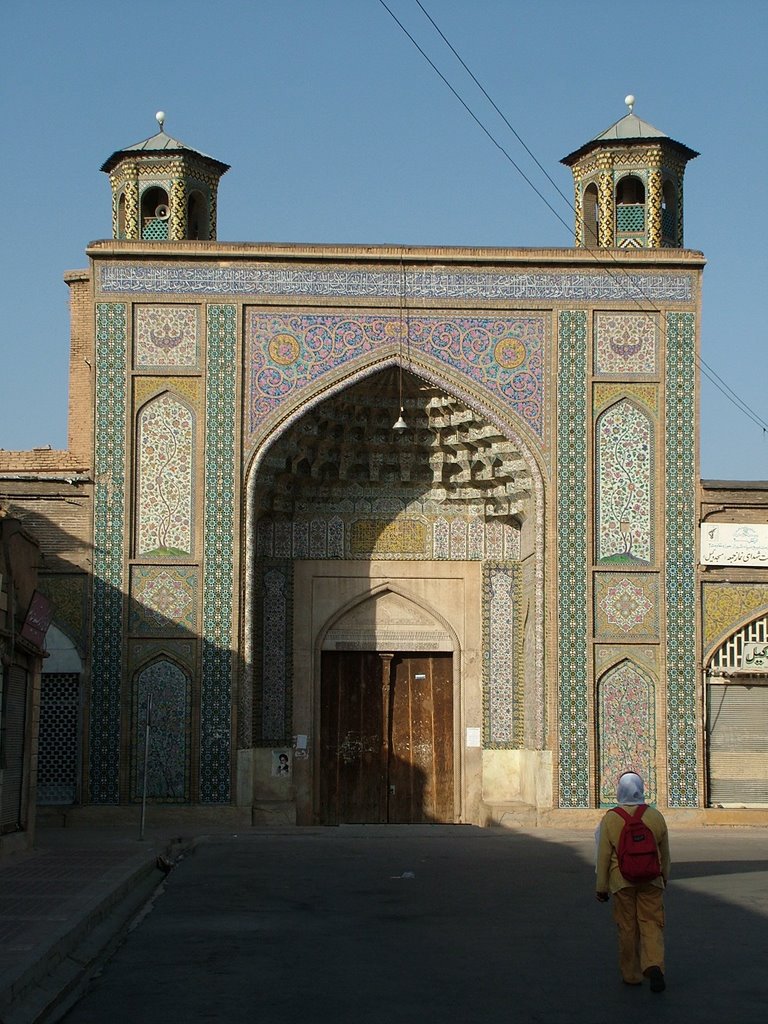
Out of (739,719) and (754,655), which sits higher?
(754,655)

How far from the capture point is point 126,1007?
6828mm

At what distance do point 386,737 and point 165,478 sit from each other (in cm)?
434

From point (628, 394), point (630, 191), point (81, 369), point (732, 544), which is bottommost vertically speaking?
point (732, 544)

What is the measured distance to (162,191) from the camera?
1975cm

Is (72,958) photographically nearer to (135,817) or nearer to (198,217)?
(135,817)

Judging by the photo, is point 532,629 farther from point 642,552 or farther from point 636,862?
point 636,862

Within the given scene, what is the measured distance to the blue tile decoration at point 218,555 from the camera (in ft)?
59.6

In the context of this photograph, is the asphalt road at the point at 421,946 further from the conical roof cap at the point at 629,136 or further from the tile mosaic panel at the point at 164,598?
the conical roof cap at the point at 629,136

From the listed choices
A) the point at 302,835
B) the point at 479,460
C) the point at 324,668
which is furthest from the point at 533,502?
the point at 302,835

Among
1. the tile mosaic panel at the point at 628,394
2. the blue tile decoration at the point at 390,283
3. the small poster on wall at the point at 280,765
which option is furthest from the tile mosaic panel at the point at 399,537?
the blue tile decoration at the point at 390,283

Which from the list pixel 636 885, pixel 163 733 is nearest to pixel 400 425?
pixel 163 733

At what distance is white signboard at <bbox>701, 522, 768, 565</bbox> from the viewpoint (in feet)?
61.2

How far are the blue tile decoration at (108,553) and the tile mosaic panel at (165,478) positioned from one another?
23 centimetres

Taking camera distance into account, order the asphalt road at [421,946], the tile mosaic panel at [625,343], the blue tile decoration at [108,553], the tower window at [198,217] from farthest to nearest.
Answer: the tower window at [198,217], the tile mosaic panel at [625,343], the blue tile decoration at [108,553], the asphalt road at [421,946]
